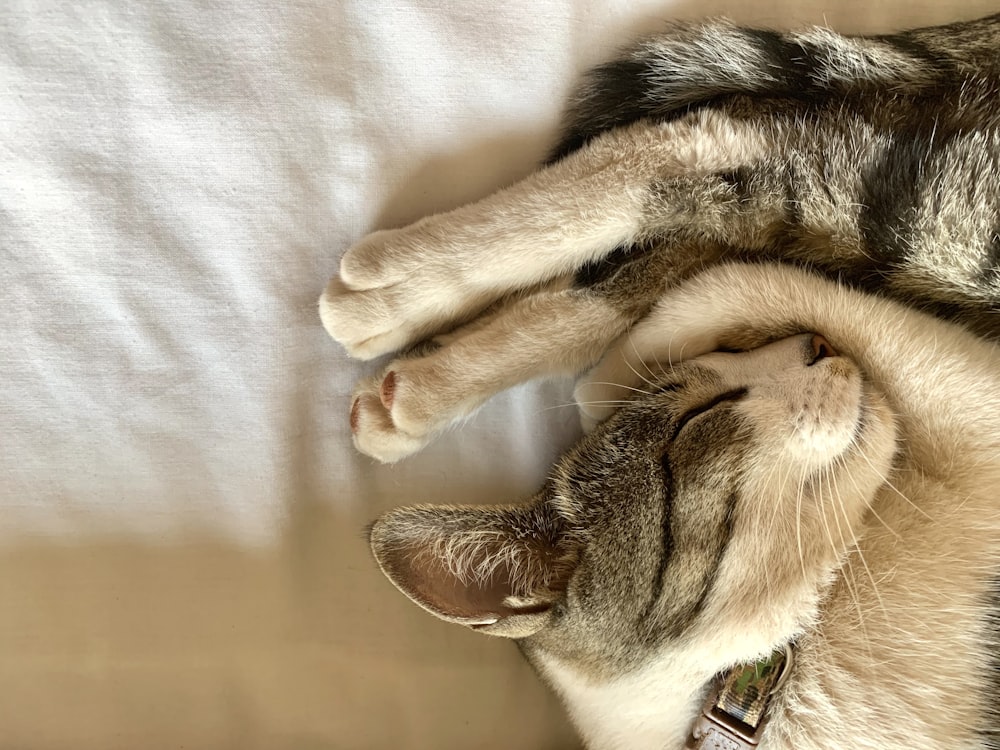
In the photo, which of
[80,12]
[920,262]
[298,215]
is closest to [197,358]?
[298,215]

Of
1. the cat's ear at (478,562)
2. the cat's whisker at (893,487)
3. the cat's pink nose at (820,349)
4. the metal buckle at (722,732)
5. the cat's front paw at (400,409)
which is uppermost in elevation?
the cat's pink nose at (820,349)

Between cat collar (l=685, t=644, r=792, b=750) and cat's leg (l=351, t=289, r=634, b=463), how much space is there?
1.65ft

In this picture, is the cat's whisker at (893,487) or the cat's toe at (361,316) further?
the cat's toe at (361,316)

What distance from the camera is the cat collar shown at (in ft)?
3.23

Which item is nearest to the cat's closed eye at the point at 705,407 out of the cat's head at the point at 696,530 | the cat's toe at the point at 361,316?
the cat's head at the point at 696,530

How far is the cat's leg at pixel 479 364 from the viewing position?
3.75 feet

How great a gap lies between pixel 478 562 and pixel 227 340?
54 centimetres

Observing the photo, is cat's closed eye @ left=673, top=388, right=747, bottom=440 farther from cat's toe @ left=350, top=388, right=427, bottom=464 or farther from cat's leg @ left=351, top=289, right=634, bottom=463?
cat's toe @ left=350, top=388, right=427, bottom=464

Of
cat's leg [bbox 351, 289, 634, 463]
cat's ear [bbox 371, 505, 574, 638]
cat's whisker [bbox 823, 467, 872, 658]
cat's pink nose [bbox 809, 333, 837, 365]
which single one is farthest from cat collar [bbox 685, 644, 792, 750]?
cat's leg [bbox 351, 289, 634, 463]

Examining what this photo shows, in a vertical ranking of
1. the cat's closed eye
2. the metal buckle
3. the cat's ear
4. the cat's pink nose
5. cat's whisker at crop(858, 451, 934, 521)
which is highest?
the cat's pink nose

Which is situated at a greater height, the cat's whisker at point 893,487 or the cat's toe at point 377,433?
the cat's whisker at point 893,487

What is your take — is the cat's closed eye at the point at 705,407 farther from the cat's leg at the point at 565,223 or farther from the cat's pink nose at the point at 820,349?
the cat's leg at the point at 565,223

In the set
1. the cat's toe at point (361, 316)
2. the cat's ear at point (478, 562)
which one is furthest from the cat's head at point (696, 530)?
the cat's toe at point (361, 316)

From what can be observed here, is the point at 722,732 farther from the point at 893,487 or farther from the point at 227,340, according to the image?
the point at 227,340
